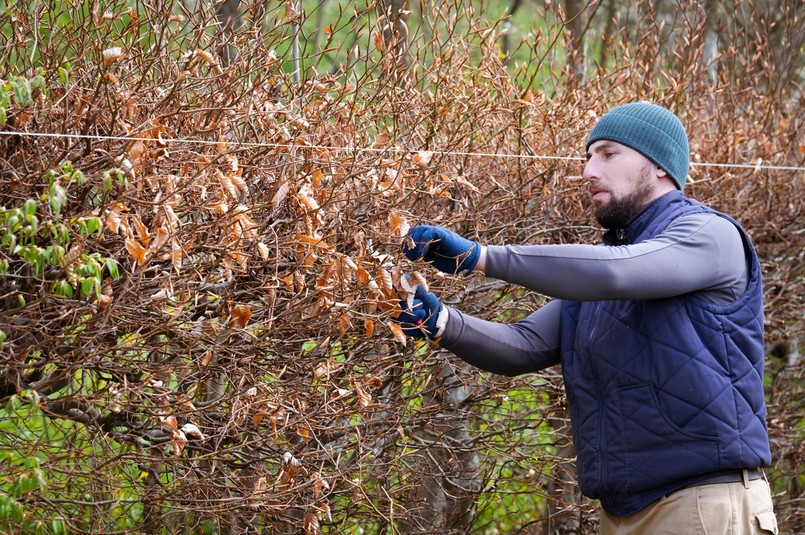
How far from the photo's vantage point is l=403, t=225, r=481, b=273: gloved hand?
9.48 feet

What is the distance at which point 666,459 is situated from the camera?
9.79ft

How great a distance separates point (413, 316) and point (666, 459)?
0.91 metres

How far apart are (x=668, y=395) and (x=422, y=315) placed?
2.70 ft

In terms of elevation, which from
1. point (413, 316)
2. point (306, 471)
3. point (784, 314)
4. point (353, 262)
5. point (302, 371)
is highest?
point (353, 262)

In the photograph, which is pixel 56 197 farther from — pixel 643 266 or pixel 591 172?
pixel 591 172

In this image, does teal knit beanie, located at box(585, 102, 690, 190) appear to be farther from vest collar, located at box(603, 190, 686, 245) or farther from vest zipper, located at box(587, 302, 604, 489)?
vest zipper, located at box(587, 302, 604, 489)

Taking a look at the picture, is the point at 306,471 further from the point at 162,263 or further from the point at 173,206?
the point at 173,206

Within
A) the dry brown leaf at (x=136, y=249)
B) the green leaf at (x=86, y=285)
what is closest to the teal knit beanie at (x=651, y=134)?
the dry brown leaf at (x=136, y=249)

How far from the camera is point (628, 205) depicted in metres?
3.30

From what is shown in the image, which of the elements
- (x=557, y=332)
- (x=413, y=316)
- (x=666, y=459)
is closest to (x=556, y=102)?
(x=557, y=332)

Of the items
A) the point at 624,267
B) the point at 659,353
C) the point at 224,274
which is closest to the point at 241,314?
the point at 224,274

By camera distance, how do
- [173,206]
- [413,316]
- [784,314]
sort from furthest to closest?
[784,314] → [413,316] → [173,206]

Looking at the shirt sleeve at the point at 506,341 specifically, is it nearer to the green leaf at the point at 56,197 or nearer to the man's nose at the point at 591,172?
the man's nose at the point at 591,172

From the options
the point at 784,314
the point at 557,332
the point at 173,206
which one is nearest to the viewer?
the point at 173,206
